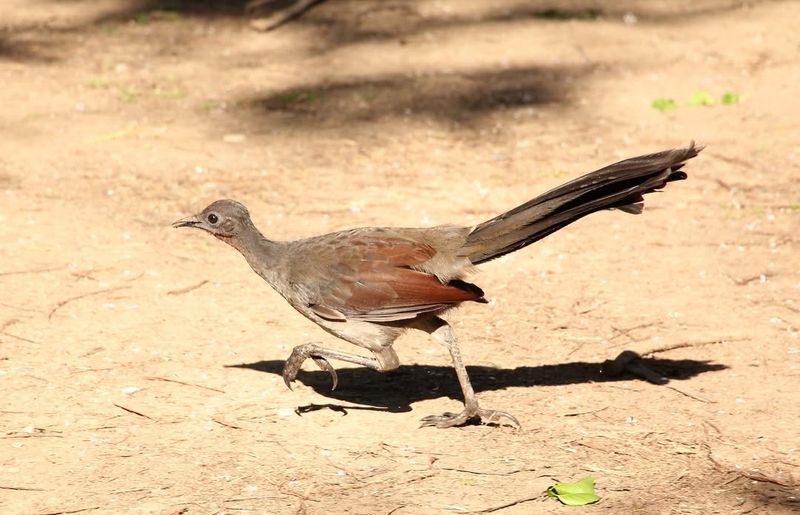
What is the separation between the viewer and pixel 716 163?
9078mm

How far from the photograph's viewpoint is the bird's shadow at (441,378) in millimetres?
5930

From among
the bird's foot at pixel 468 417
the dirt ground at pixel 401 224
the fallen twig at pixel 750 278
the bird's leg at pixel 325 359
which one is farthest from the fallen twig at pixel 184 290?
the fallen twig at pixel 750 278

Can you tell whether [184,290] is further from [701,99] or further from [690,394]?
[701,99]

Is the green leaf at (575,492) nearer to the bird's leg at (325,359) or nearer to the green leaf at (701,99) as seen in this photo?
the bird's leg at (325,359)

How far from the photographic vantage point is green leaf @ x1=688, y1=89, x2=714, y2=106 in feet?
Result: 33.5

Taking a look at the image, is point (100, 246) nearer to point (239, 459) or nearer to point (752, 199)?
point (239, 459)

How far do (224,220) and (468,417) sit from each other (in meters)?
1.70

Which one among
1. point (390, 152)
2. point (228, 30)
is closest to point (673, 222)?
point (390, 152)

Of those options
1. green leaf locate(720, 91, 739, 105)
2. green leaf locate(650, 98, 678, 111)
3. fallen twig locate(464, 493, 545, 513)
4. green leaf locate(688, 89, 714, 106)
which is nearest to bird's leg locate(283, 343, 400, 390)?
Answer: fallen twig locate(464, 493, 545, 513)

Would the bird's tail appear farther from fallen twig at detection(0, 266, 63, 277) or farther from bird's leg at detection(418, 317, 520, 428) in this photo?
fallen twig at detection(0, 266, 63, 277)

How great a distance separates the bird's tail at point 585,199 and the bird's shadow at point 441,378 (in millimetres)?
864

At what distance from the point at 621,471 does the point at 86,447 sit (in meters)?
2.51

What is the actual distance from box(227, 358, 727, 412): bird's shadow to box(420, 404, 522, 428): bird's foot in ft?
1.20

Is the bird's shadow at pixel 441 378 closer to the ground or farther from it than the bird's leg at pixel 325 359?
closer to the ground
